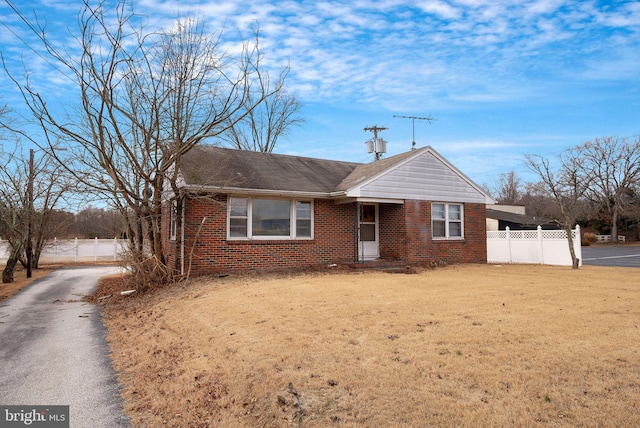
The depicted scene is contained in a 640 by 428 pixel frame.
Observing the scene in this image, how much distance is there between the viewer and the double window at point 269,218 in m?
12.8

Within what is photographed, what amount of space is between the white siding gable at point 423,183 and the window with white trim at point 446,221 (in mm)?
331

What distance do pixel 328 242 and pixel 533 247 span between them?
959 centimetres

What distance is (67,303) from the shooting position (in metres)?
11.1

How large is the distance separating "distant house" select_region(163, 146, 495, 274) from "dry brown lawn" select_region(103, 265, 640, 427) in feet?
14.1

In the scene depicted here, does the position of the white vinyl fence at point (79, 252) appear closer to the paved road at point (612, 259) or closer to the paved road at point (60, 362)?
the paved road at point (60, 362)

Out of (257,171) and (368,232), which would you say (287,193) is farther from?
(368,232)

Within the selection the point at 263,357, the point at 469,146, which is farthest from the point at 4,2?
the point at 469,146

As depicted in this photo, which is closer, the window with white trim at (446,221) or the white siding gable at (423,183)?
the white siding gable at (423,183)

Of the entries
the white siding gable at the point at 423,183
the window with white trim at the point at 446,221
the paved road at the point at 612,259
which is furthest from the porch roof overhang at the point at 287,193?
the paved road at the point at 612,259

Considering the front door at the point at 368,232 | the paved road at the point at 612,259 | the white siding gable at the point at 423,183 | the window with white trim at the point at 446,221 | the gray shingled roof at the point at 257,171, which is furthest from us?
the paved road at the point at 612,259

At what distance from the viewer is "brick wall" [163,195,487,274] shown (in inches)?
481

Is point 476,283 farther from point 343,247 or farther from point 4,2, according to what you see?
point 4,2

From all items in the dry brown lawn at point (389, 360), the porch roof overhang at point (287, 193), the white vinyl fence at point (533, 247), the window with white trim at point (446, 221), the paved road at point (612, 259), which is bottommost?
the paved road at point (612, 259)

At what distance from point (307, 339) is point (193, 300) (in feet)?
14.7
